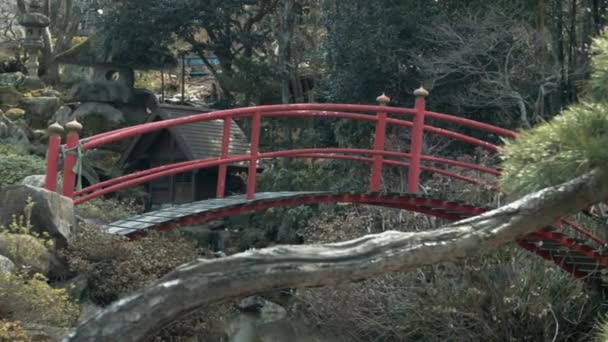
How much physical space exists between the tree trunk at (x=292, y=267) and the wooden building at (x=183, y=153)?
10802 millimetres

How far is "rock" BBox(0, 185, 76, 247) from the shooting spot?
6711 mm

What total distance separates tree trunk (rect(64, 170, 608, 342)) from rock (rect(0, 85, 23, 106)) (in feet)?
51.1

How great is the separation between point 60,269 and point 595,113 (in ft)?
13.0

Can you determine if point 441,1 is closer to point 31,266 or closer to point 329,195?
point 329,195

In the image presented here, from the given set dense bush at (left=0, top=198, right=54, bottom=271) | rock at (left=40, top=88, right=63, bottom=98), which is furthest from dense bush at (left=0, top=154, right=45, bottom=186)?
dense bush at (left=0, top=198, right=54, bottom=271)

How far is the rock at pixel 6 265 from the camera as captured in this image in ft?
20.5

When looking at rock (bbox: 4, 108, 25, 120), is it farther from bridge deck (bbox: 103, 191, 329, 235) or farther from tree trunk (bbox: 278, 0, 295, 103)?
bridge deck (bbox: 103, 191, 329, 235)

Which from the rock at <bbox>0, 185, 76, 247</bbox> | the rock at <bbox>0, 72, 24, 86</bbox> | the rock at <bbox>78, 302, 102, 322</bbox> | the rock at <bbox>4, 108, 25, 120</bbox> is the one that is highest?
the rock at <bbox>0, 185, 76, 247</bbox>

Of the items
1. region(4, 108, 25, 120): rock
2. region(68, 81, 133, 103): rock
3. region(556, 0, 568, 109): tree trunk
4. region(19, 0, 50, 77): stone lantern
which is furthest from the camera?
region(19, 0, 50, 77): stone lantern

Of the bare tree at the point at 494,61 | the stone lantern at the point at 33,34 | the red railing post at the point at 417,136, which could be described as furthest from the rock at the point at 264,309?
the stone lantern at the point at 33,34

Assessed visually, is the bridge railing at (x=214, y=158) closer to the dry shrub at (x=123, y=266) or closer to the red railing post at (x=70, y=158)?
the red railing post at (x=70, y=158)

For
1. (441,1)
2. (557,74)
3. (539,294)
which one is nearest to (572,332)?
(539,294)

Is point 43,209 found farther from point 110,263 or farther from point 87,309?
point 87,309

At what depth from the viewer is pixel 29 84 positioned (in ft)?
65.4
